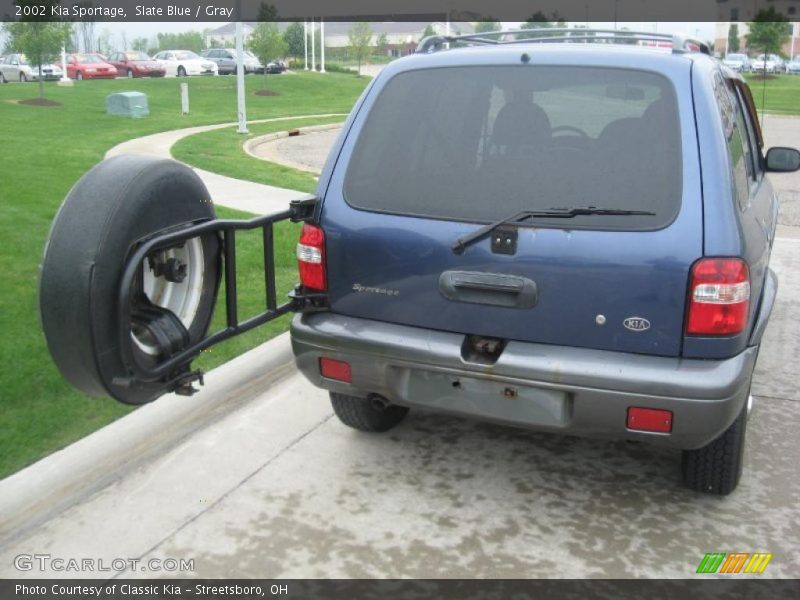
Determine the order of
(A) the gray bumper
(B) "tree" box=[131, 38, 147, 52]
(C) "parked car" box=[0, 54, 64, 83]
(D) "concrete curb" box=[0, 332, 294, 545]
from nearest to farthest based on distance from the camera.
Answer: (A) the gray bumper, (D) "concrete curb" box=[0, 332, 294, 545], (C) "parked car" box=[0, 54, 64, 83], (B) "tree" box=[131, 38, 147, 52]

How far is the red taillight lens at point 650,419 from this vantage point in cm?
317

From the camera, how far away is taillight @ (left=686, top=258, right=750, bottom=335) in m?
3.12

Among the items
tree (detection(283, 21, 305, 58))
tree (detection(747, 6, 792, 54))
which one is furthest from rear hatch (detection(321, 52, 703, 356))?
tree (detection(283, 21, 305, 58))

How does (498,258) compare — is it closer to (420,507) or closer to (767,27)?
(420,507)

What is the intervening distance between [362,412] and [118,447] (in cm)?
112

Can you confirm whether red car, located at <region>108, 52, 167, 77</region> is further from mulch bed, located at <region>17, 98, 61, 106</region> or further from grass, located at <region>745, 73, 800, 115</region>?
grass, located at <region>745, 73, 800, 115</region>

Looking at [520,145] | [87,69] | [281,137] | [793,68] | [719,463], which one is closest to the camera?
[520,145]

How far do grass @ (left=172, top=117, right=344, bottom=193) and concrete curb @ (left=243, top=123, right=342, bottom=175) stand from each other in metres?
0.18

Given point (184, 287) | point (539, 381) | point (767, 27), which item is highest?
point (767, 27)

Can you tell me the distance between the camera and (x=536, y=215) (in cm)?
332

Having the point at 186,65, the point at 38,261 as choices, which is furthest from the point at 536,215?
the point at 186,65

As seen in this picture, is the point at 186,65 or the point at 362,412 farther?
the point at 186,65

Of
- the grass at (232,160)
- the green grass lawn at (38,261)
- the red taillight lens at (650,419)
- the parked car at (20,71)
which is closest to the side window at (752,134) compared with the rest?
the red taillight lens at (650,419)

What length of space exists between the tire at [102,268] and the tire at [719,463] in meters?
2.19
